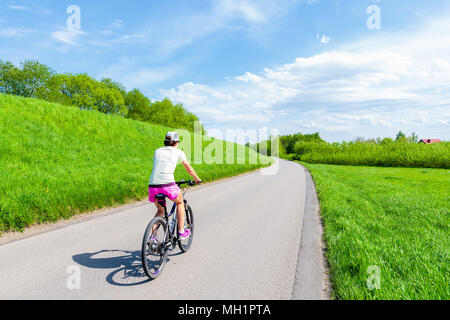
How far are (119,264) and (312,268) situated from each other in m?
3.19

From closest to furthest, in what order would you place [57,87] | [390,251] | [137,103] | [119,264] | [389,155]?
1. [119,264]
2. [390,251]
3. [389,155]
4. [57,87]
5. [137,103]

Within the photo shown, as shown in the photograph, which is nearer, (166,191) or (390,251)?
(166,191)

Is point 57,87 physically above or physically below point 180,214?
above

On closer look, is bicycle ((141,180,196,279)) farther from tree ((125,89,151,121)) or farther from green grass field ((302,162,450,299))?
tree ((125,89,151,121))

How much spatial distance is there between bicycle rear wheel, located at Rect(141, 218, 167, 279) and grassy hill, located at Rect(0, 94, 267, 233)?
12.7 ft

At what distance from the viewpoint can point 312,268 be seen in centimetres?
430

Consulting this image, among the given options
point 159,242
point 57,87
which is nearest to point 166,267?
point 159,242

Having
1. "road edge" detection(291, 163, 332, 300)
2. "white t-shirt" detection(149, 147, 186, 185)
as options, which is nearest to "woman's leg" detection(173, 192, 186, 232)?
"white t-shirt" detection(149, 147, 186, 185)

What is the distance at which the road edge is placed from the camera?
11.5 ft

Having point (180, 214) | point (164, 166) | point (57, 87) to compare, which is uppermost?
point (57, 87)

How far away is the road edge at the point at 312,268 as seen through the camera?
352cm

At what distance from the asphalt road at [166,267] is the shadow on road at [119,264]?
1 cm

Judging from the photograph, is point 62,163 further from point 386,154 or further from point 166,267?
point 386,154
